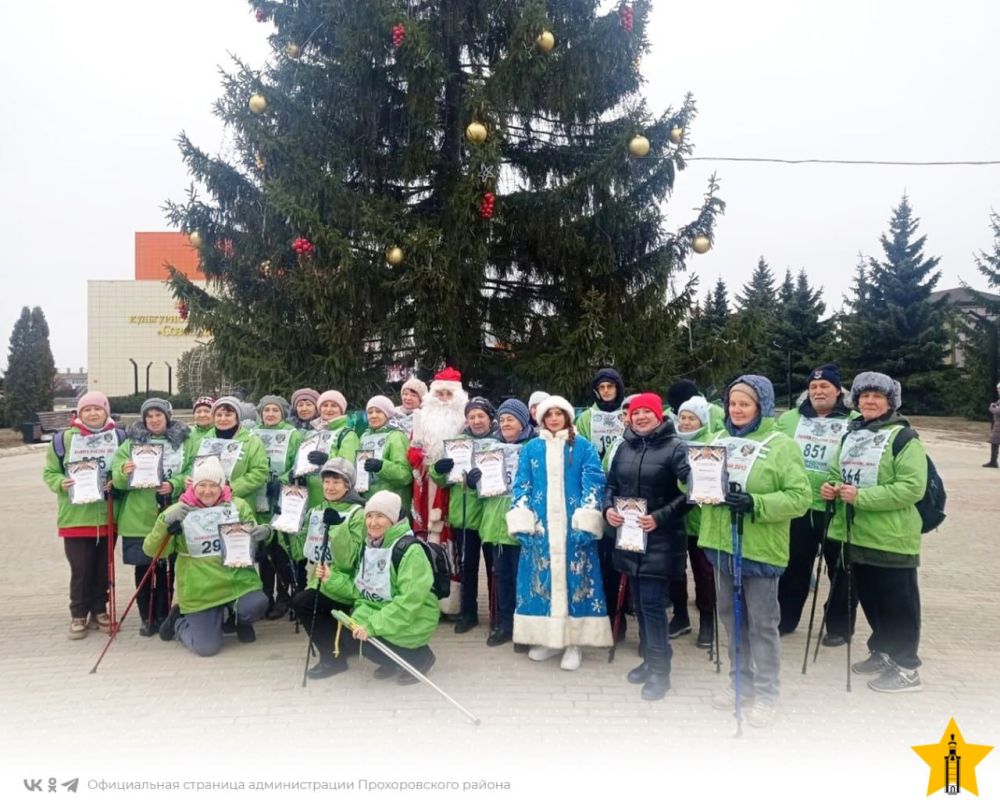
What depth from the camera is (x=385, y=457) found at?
19.2 feet

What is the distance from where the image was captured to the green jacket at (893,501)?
14.4ft

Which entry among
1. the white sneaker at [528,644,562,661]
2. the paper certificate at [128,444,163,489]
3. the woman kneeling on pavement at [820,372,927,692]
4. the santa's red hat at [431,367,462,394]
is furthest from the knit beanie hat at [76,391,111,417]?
the woman kneeling on pavement at [820,372,927,692]

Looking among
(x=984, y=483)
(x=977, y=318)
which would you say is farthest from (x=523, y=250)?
(x=977, y=318)

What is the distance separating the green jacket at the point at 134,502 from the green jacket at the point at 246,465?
0.22m

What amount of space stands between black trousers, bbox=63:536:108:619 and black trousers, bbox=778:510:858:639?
17.7ft

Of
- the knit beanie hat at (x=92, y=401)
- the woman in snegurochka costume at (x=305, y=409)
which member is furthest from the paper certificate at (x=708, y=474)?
the knit beanie hat at (x=92, y=401)

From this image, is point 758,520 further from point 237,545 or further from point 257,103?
point 257,103

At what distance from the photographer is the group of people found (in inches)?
175

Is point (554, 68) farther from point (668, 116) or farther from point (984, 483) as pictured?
point (984, 483)

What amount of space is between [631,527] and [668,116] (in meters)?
7.24

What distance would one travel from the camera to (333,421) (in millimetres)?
6113

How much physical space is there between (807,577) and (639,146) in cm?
557

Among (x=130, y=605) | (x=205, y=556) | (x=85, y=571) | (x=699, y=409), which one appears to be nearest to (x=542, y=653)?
(x=699, y=409)

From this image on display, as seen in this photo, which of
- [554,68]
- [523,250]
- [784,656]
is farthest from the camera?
[523,250]
